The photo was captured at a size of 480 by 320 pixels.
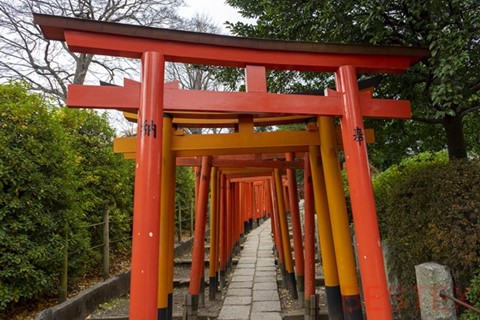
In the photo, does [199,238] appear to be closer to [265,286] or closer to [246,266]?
[265,286]

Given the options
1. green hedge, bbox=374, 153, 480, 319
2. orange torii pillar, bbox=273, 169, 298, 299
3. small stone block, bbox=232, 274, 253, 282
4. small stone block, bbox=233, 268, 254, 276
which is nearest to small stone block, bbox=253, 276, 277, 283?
small stone block, bbox=232, 274, 253, 282

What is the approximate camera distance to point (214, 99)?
10.1ft

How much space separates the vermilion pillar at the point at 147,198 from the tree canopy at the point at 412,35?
222 cm

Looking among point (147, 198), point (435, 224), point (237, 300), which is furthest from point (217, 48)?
point (237, 300)

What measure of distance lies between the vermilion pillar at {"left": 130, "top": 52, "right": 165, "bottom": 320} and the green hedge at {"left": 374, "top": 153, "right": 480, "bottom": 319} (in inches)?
104

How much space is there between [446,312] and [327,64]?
8.14 feet

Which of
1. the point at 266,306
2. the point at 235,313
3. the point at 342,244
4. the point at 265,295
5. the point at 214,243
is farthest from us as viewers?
the point at 214,243

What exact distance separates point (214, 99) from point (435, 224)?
2.48 metres

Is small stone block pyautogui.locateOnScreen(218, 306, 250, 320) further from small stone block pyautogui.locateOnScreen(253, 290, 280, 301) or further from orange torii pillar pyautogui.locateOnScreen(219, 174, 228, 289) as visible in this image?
orange torii pillar pyautogui.locateOnScreen(219, 174, 228, 289)

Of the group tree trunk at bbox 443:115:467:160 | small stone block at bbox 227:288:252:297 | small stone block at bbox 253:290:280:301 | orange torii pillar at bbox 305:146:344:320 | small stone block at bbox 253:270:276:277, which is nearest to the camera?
orange torii pillar at bbox 305:146:344:320

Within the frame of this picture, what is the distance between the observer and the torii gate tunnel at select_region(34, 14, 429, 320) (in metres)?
2.74

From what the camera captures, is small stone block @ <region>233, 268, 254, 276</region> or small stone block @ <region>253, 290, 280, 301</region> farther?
small stone block @ <region>233, 268, 254, 276</region>

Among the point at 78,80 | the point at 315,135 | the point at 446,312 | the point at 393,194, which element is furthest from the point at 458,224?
the point at 78,80

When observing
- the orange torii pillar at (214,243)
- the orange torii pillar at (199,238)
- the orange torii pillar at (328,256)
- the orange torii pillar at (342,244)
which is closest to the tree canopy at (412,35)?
the orange torii pillar at (342,244)
